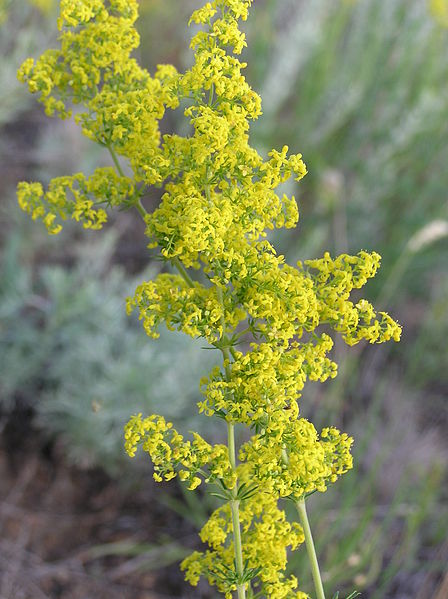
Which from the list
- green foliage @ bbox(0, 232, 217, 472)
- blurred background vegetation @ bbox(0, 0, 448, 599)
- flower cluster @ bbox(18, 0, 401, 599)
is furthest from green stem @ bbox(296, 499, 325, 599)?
green foliage @ bbox(0, 232, 217, 472)

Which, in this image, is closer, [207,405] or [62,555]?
[207,405]

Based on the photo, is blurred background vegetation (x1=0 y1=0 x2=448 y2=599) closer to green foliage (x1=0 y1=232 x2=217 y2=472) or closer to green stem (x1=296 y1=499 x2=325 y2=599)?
green foliage (x1=0 y1=232 x2=217 y2=472)

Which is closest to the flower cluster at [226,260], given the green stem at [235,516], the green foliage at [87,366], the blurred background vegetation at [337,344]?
the green stem at [235,516]

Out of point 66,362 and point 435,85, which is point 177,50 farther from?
point 66,362

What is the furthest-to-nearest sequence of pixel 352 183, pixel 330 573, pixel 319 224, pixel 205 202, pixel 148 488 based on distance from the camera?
pixel 352 183 → pixel 319 224 → pixel 148 488 → pixel 330 573 → pixel 205 202

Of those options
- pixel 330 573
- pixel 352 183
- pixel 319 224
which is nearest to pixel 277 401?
pixel 330 573

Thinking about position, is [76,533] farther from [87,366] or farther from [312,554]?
[312,554]
